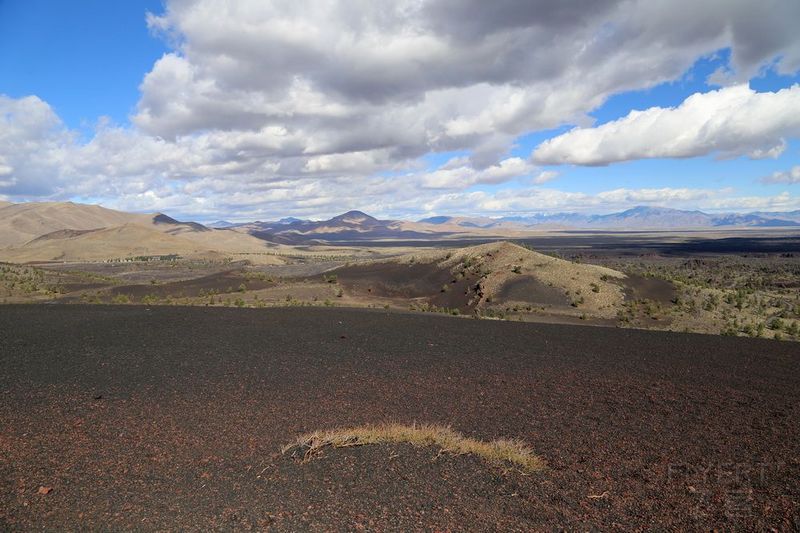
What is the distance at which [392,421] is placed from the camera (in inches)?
342

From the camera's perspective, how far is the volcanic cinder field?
5.57m

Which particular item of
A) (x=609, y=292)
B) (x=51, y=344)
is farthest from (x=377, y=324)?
(x=609, y=292)

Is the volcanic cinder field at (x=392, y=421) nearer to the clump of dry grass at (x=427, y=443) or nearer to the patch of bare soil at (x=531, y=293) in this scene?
the clump of dry grass at (x=427, y=443)

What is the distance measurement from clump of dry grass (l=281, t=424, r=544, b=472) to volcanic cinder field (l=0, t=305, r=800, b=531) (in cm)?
16

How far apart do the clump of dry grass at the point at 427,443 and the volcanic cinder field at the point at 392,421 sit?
0.52 ft

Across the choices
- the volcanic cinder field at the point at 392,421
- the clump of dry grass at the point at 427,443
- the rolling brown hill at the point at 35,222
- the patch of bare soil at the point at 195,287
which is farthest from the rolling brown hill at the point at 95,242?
the clump of dry grass at the point at 427,443

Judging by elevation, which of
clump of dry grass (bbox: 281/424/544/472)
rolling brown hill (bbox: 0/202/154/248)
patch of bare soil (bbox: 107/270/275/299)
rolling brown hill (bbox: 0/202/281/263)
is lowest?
patch of bare soil (bbox: 107/270/275/299)

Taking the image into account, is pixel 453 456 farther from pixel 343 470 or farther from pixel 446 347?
pixel 446 347

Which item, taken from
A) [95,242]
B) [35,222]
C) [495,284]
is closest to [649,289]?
[495,284]

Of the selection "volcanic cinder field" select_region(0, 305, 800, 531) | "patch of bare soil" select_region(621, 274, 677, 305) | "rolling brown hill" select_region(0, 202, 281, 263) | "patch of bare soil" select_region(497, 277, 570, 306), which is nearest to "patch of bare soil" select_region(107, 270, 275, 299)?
"patch of bare soil" select_region(497, 277, 570, 306)

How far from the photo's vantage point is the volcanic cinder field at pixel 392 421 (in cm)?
557

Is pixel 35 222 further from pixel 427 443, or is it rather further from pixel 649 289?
pixel 427 443

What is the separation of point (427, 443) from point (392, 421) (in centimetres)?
155

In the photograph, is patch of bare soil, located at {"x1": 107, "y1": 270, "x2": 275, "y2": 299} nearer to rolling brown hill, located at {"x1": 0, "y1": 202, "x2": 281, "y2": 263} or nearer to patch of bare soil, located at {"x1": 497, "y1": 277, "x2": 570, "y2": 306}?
patch of bare soil, located at {"x1": 497, "y1": 277, "x2": 570, "y2": 306}
